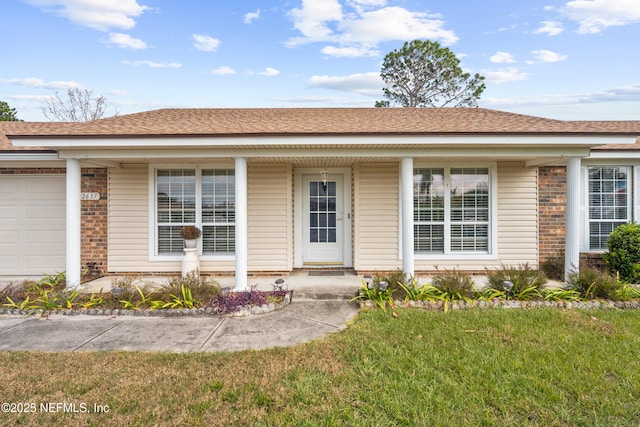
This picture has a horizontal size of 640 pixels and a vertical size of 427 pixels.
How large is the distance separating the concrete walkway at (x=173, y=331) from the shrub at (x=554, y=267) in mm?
4833

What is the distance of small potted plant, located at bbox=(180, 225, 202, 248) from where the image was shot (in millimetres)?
7090

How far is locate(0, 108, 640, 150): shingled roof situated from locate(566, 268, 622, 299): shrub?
246 centimetres

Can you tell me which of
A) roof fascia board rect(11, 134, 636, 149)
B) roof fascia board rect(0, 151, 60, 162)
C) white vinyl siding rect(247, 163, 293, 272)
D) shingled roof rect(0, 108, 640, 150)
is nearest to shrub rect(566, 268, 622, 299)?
A: roof fascia board rect(11, 134, 636, 149)

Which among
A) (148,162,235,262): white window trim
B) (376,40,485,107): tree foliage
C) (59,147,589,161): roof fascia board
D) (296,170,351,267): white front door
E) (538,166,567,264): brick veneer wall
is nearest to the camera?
(59,147,589,161): roof fascia board

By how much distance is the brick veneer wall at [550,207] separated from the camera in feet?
25.1

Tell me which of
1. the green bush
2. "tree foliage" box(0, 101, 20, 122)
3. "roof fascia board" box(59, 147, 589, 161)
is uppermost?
"tree foliage" box(0, 101, 20, 122)

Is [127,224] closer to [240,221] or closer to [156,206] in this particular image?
[156,206]

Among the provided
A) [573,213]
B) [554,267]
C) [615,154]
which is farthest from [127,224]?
[615,154]

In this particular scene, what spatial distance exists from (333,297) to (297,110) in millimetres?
5516

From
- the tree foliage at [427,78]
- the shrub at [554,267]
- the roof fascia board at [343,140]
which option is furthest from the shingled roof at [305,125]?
the tree foliage at [427,78]

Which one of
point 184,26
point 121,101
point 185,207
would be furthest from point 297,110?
point 121,101

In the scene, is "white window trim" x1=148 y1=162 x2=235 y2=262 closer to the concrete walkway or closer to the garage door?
the garage door

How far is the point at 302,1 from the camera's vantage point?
1121cm

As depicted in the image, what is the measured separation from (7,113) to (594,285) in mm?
30238
